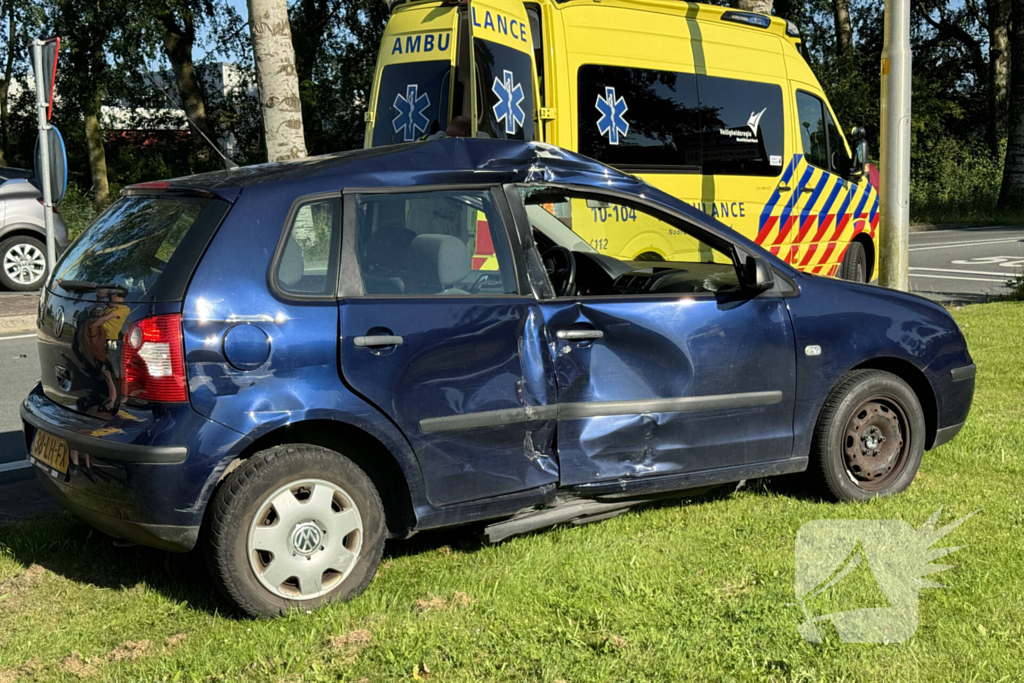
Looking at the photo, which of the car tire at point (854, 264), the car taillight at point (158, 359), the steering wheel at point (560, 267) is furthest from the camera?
the car tire at point (854, 264)

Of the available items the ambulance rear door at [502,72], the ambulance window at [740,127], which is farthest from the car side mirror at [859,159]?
the ambulance rear door at [502,72]

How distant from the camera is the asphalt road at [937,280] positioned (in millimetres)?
6508

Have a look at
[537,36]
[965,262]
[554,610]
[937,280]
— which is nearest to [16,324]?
[537,36]

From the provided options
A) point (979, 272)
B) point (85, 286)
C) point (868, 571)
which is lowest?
point (868, 571)

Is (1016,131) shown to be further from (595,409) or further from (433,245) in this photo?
(433,245)

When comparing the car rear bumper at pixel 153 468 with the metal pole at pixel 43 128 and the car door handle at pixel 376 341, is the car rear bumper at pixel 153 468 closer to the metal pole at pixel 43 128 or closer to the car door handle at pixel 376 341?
the car door handle at pixel 376 341

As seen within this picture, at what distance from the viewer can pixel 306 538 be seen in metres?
3.72

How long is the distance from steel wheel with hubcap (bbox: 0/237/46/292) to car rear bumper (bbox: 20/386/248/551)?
10.5 m

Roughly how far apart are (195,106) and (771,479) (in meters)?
21.5

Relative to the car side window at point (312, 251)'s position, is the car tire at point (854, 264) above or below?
below

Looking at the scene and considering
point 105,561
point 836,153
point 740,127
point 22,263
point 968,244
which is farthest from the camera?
point 968,244

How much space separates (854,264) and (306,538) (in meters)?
9.22

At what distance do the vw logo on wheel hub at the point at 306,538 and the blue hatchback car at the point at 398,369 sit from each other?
0.01m

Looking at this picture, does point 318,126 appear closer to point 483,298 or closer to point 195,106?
point 195,106
